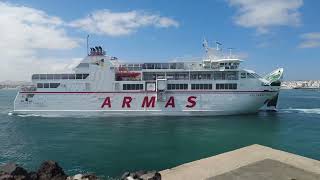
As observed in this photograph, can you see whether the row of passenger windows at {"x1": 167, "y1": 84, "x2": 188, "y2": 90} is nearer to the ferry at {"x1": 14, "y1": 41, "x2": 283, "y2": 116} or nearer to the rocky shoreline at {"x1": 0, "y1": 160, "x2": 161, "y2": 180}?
the ferry at {"x1": 14, "y1": 41, "x2": 283, "y2": 116}

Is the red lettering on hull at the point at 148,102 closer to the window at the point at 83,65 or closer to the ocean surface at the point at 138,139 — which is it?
the ocean surface at the point at 138,139

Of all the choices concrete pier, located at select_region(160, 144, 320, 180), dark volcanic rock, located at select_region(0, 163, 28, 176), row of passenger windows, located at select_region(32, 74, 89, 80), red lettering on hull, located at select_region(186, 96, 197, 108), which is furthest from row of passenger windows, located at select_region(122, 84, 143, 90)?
dark volcanic rock, located at select_region(0, 163, 28, 176)

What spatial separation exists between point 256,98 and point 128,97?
1555 centimetres

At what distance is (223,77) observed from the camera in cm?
3919

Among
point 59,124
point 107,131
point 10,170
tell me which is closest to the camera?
point 10,170

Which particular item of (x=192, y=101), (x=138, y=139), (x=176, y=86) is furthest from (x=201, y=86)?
(x=138, y=139)

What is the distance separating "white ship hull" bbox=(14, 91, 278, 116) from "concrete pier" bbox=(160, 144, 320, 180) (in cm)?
2011

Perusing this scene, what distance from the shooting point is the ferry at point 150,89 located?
38.4 m

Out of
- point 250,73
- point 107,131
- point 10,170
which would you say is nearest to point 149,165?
point 10,170

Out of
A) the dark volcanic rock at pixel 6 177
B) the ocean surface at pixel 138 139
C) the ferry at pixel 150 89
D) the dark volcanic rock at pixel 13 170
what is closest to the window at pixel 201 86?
the ferry at pixel 150 89

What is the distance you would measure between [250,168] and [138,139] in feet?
42.6

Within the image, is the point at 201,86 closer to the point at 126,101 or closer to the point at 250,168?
the point at 126,101

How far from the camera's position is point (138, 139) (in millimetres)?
26594

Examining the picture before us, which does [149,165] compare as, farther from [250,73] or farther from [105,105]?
[250,73]
